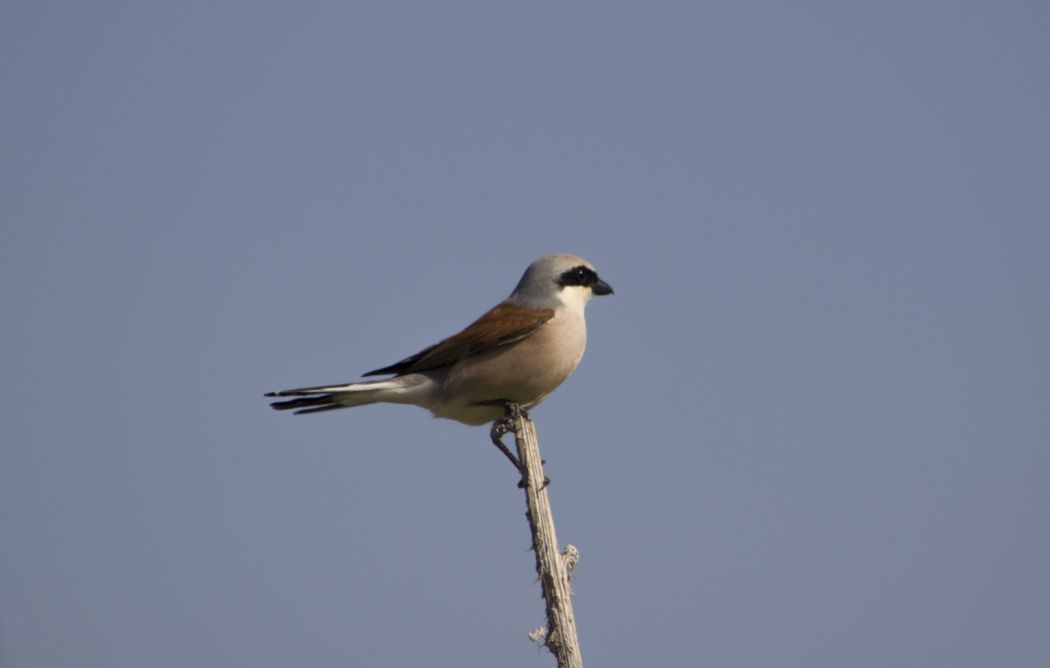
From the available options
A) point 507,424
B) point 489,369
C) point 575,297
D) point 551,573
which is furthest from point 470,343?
point 551,573

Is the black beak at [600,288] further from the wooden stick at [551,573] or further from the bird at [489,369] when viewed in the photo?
the wooden stick at [551,573]

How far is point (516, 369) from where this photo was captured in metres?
5.94

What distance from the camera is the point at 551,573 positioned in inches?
177

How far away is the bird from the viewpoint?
5949 millimetres

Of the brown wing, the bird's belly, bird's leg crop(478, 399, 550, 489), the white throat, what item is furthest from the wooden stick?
the white throat

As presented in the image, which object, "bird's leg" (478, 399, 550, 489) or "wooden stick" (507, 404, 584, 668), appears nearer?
"wooden stick" (507, 404, 584, 668)

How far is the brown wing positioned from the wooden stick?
1.27m

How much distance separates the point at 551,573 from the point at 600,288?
101 inches

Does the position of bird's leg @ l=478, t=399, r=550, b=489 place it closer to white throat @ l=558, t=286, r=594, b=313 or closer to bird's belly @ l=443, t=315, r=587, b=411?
bird's belly @ l=443, t=315, r=587, b=411

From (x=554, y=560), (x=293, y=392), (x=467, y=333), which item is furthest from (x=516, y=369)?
(x=554, y=560)

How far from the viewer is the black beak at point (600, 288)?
262 inches

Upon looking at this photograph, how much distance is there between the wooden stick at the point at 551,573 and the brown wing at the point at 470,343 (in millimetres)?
1275

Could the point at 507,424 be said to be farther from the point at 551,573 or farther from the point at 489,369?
the point at 551,573

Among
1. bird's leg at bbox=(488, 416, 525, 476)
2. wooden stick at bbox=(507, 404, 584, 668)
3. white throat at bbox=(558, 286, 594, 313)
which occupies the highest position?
white throat at bbox=(558, 286, 594, 313)
